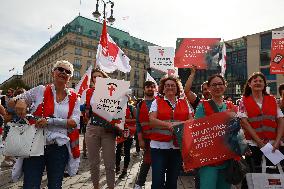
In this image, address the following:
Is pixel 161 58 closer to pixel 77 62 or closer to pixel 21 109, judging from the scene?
pixel 21 109

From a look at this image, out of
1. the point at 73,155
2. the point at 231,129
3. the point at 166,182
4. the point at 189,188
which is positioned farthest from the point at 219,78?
the point at 189,188

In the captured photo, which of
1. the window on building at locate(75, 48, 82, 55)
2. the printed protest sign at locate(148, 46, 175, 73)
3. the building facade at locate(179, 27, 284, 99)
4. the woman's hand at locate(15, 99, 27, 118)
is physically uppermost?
the window on building at locate(75, 48, 82, 55)

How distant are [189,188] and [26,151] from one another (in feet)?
12.4

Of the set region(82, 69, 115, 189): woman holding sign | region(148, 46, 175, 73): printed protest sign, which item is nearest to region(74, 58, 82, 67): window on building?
region(148, 46, 175, 73): printed protest sign

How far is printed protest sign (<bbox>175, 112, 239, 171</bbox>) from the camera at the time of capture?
3736 millimetres

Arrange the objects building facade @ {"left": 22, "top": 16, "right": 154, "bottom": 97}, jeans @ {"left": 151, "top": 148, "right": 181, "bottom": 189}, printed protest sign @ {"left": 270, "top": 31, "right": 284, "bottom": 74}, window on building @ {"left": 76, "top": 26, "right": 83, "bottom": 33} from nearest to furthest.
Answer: jeans @ {"left": 151, "top": 148, "right": 181, "bottom": 189} → printed protest sign @ {"left": 270, "top": 31, "right": 284, "bottom": 74} → building facade @ {"left": 22, "top": 16, "right": 154, "bottom": 97} → window on building @ {"left": 76, "top": 26, "right": 83, "bottom": 33}

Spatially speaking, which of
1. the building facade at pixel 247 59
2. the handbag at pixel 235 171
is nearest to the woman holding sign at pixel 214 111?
the handbag at pixel 235 171

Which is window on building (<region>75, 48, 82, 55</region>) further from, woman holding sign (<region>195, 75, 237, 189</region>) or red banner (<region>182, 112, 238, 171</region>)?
red banner (<region>182, 112, 238, 171</region>)

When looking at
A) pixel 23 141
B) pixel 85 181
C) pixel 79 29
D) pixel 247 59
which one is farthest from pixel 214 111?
pixel 79 29

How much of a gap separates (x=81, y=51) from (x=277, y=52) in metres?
70.4

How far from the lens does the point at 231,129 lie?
383cm

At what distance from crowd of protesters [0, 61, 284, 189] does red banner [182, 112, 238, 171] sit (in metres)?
0.11

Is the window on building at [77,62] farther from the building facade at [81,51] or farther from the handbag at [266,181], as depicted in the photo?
the handbag at [266,181]

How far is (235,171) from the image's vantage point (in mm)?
3658
